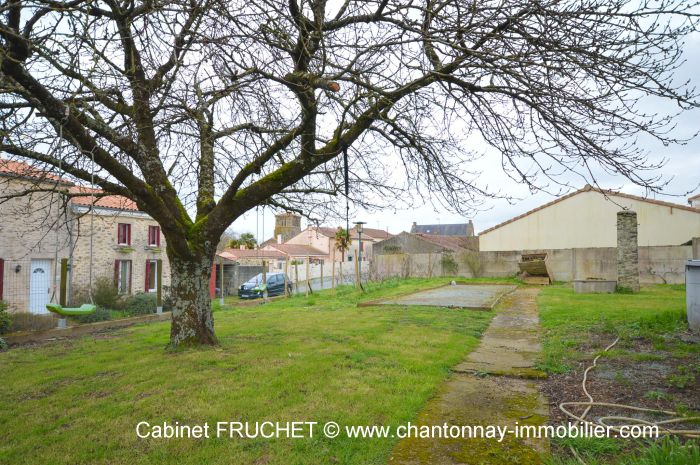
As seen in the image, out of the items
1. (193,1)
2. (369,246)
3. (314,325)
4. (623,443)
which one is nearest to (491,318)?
(314,325)

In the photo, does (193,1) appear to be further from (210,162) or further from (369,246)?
(369,246)

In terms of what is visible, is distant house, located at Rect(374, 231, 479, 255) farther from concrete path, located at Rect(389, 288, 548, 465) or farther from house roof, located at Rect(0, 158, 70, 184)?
house roof, located at Rect(0, 158, 70, 184)

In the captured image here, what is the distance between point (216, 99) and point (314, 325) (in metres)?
5.04

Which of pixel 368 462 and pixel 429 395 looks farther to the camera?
pixel 429 395

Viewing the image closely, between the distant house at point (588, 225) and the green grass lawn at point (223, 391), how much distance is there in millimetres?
20695

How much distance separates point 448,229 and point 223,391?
73.3m

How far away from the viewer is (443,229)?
250 ft

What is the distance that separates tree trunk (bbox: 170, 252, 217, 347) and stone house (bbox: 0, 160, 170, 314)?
606cm

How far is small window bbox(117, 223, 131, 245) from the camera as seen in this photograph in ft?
73.3

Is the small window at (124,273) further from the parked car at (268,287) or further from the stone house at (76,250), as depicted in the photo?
the parked car at (268,287)

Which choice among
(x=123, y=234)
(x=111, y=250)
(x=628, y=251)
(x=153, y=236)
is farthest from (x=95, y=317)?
(x=628, y=251)

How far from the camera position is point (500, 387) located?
481cm

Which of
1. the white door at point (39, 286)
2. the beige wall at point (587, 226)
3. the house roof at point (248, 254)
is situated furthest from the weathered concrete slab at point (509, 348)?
the house roof at point (248, 254)

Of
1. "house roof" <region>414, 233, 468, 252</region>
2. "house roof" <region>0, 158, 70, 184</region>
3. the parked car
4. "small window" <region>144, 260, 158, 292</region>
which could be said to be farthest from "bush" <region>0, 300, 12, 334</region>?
"house roof" <region>414, 233, 468, 252</region>
